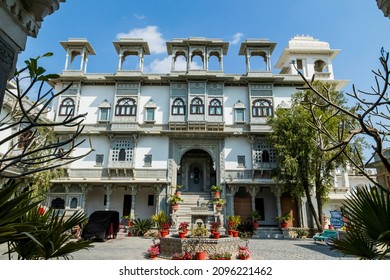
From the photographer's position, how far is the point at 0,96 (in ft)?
8.98

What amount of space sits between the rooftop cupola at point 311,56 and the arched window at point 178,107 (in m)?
10.2

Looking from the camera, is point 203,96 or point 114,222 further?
point 203,96

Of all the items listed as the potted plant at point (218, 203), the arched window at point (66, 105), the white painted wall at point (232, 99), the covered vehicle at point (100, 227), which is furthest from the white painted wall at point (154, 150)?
the arched window at point (66, 105)

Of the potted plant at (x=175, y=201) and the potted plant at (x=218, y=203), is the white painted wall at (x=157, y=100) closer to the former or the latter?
the potted plant at (x=175, y=201)

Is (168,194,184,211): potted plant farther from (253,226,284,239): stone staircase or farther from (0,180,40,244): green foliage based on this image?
(0,180,40,244): green foliage

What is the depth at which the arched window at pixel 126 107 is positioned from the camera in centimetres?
2109

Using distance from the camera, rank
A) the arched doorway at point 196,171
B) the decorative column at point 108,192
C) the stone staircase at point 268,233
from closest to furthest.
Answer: the stone staircase at point 268,233
the decorative column at point 108,192
the arched doorway at point 196,171

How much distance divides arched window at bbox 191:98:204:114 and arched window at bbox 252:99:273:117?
165 inches

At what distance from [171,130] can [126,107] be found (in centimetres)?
422


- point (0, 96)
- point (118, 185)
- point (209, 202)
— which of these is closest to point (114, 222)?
point (118, 185)

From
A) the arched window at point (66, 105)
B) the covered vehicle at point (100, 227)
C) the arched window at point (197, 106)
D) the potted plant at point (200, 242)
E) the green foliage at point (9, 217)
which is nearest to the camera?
the green foliage at point (9, 217)

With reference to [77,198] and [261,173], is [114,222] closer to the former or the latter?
[77,198]
